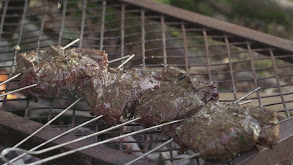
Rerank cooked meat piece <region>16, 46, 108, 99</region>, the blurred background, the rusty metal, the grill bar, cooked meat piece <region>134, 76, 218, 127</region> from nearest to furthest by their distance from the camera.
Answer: the rusty metal, cooked meat piece <region>134, 76, 218, 127</region>, cooked meat piece <region>16, 46, 108, 99</region>, the grill bar, the blurred background

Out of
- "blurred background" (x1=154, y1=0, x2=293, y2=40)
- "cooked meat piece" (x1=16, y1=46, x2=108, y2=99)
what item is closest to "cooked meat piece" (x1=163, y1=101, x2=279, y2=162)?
"cooked meat piece" (x1=16, y1=46, x2=108, y2=99)

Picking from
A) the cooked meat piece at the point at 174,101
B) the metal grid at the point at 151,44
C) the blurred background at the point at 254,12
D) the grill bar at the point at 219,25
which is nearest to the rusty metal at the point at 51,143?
the cooked meat piece at the point at 174,101

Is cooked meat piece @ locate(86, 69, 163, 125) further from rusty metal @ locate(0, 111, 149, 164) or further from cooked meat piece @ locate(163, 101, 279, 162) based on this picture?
cooked meat piece @ locate(163, 101, 279, 162)

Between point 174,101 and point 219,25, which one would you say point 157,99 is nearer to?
point 174,101

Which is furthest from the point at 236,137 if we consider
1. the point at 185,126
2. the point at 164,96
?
the point at 164,96

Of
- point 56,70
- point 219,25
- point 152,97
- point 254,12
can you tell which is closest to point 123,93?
point 152,97

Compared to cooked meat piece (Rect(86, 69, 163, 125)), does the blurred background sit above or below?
above

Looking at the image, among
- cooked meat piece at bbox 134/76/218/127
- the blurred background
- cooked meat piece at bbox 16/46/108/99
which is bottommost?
cooked meat piece at bbox 134/76/218/127

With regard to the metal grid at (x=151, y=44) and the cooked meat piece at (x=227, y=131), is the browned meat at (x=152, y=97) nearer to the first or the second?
the cooked meat piece at (x=227, y=131)
